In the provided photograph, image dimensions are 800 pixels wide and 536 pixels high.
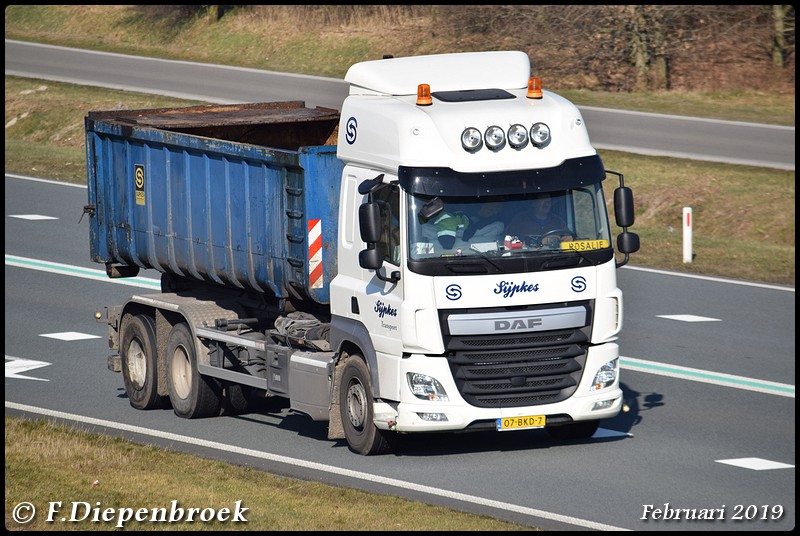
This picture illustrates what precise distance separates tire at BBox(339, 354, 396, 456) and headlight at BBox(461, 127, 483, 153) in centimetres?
225

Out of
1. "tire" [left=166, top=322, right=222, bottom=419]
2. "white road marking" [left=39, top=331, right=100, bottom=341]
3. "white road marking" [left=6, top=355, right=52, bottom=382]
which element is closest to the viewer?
"tire" [left=166, top=322, right=222, bottom=419]

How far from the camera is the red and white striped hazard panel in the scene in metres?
13.2

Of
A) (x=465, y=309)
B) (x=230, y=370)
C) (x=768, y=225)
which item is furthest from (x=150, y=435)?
(x=768, y=225)

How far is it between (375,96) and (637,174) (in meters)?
17.1

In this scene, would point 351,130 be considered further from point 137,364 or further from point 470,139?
point 137,364

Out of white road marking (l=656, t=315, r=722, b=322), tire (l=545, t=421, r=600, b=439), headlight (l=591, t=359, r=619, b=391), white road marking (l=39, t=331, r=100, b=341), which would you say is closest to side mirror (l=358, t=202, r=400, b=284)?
headlight (l=591, t=359, r=619, b=391)

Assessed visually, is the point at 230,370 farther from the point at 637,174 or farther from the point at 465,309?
the point at 637,174

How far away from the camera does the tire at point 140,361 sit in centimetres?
1552

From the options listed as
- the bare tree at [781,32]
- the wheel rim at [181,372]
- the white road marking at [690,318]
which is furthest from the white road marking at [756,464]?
the bare tree at [781,32]

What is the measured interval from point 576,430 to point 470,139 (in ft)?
10.5

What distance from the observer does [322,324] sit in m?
13.8

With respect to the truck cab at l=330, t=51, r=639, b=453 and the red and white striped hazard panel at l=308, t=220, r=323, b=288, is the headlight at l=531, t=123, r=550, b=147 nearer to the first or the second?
the truck cab at l=330, t=51, r=639, b=453

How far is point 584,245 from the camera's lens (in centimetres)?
1249

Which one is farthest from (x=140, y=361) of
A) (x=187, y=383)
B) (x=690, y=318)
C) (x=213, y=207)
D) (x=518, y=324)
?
(x=690, y=318)
